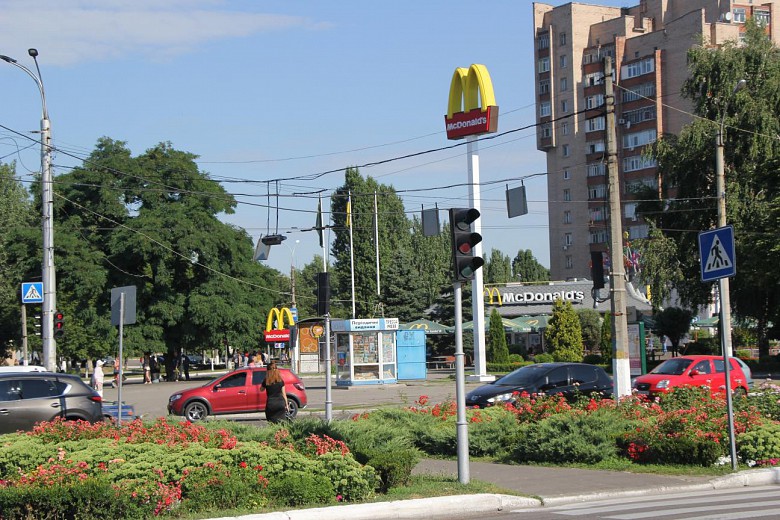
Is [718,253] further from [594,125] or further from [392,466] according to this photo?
[594,125]

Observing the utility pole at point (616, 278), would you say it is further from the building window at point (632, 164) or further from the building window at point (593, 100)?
the building window at point (593, 100)

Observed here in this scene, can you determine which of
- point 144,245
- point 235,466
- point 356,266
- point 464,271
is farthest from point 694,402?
point 356,266

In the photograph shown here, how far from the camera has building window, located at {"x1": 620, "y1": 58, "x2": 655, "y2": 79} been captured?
3482 inches

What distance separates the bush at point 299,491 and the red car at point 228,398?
16051 millimetres

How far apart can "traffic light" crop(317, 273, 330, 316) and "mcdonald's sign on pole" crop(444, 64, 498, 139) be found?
1788cm

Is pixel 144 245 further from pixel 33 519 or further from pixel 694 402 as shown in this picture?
pixel 33 519

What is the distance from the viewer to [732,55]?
49.2 m

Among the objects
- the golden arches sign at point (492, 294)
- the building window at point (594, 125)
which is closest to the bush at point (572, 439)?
the golden arches sign at point (492, 294)

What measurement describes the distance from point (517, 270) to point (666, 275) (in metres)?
87.7

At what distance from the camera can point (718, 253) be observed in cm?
1402

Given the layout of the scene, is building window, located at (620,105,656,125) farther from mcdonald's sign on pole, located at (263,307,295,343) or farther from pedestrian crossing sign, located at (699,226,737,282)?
pedestrian crossing sign, located at (699,226,737,282)

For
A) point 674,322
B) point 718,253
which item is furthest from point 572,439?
point 674,322

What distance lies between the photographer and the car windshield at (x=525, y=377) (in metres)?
23.3

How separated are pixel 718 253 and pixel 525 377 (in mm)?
10119
